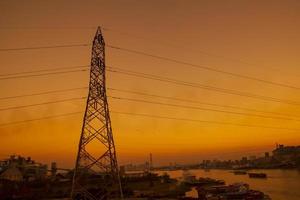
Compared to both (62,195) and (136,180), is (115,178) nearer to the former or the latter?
(62,195)

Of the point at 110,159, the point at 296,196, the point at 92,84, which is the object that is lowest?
the point at 296,196

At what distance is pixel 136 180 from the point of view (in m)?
82.8

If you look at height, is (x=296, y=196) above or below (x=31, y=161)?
below

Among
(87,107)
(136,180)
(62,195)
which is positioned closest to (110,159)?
(87,107)

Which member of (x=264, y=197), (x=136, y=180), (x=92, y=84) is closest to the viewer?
(x=92, y=84)

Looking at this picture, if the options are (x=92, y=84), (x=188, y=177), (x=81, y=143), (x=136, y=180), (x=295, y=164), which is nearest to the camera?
(x=81, y=143)

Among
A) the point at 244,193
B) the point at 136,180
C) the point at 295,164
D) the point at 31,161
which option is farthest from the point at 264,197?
the point at 295,164

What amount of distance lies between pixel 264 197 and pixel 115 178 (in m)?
41.8

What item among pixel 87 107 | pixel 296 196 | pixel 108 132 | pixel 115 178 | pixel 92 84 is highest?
pixel 92 84

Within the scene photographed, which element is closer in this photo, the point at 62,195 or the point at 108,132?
the point at 108,132

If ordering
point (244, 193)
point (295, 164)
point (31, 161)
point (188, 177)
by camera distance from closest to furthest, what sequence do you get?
1. point (244, 193)
2. point (31, 161)
3. point (188, 177)
4. point (295, 164)

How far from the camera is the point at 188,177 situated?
385 feet

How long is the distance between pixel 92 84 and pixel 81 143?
476 centimetres

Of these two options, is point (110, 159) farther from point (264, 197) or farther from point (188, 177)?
point (188, 177)
